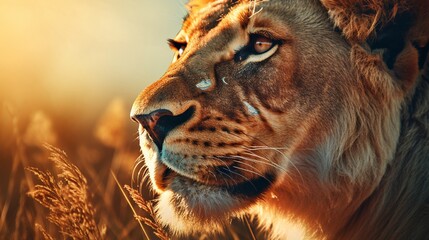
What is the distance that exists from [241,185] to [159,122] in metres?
0.49

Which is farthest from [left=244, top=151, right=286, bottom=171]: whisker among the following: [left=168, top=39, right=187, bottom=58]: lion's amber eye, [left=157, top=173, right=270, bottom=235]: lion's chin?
[left=168, top=39, right=187, bottom=58]: lion's amber eye

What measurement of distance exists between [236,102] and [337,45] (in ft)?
1.73

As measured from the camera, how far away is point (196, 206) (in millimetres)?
2883

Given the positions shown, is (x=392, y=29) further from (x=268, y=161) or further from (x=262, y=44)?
(x=268, y=161)

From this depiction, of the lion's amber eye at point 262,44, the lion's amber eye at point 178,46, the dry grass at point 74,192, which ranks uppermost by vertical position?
the lion's amber eye at point 178,46

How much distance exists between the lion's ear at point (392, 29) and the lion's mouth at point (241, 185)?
699 mm

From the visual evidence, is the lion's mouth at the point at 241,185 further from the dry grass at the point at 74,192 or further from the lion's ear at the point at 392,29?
the lion's ear at the point at 392,29

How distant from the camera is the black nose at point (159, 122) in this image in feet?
8.91

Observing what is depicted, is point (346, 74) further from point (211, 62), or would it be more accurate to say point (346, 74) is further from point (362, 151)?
point (211, 62)

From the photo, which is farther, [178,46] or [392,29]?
[178,46]

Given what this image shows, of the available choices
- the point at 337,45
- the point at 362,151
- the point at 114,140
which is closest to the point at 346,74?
the point at 337,45

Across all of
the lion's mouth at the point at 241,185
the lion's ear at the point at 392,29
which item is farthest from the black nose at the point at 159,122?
the lion's ear at the point at 392,29

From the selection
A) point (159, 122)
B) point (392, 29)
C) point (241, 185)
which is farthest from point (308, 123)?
point (159, 122)

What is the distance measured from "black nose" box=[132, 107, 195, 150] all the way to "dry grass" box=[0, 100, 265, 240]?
245 millimetres
